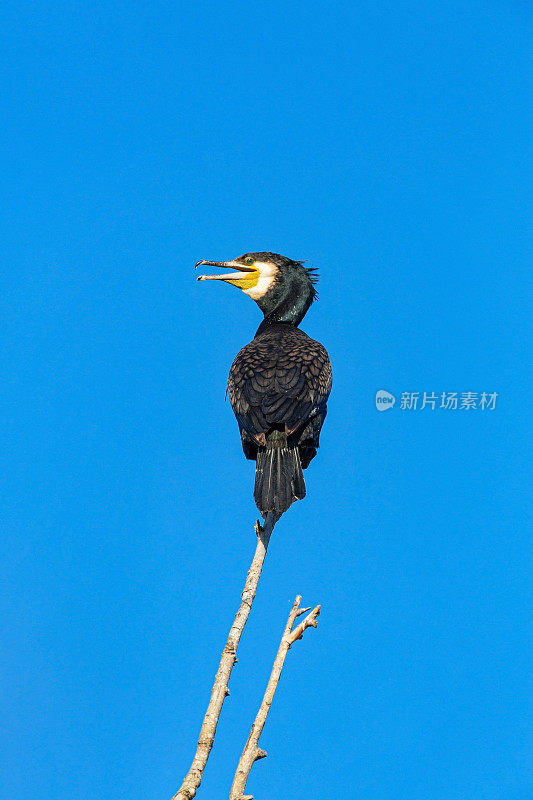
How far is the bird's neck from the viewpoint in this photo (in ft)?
23.5

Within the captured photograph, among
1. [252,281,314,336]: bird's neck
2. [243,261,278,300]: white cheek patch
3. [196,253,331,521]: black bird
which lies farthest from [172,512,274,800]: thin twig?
[243,261,278,300]: white cheek patch

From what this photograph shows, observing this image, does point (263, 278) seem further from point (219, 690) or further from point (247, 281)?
point (219, 690)

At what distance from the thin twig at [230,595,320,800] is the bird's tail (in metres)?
0.74

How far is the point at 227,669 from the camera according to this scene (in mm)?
4465

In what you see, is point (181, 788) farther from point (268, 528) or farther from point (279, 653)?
point (268, 528)

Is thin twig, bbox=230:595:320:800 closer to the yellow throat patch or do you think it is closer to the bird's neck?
the bird's neck

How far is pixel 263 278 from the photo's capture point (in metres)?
7.19

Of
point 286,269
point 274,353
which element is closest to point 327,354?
point 274,353

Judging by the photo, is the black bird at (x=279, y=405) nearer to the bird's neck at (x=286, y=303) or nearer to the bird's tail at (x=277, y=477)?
the bird's tail at (x=277, y=477)

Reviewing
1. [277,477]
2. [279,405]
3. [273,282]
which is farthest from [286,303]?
[277,477]

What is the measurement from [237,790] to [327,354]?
328 centimetres

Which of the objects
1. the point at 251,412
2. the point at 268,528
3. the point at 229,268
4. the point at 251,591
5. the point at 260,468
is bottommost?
the point at 251,591

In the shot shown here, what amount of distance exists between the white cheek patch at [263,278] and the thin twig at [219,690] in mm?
2884

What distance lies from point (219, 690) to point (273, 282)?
374cm
